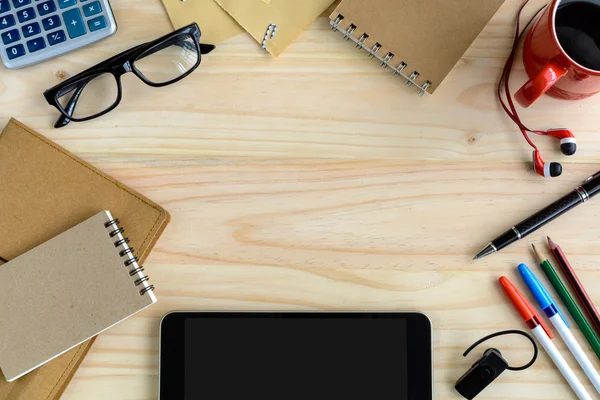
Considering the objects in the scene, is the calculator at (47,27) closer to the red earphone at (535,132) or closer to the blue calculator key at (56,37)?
the blue calculator key at (56,37)

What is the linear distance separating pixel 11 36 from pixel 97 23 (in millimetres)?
104

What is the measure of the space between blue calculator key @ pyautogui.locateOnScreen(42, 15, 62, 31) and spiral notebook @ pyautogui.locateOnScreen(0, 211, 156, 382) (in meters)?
0.23

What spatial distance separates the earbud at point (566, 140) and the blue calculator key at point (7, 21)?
652mm

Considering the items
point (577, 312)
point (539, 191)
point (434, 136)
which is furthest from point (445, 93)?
point (577, 312)

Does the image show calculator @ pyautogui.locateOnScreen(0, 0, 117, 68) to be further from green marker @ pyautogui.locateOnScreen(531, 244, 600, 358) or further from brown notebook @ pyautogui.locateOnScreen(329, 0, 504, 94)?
green marker @ pyautogui.locateOnScreen(531, 244, 600, 358)

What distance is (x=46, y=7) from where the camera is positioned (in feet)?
2.18

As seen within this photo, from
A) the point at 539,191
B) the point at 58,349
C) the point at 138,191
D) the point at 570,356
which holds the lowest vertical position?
the point at 58,349

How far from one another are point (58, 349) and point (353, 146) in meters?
0.42

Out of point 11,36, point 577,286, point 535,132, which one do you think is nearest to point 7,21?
point 11,36

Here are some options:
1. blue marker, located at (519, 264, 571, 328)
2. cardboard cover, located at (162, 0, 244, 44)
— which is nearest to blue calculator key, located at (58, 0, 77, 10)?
cardboard cover, located at (162, 0, 244, 44)

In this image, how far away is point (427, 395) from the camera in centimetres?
66

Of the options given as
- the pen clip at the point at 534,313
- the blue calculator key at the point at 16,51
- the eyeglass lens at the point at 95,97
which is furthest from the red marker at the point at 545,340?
the blue calculator key at the point at 16,51

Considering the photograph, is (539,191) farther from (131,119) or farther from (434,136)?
(131,119)

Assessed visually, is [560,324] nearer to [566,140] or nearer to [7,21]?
[566,140]
